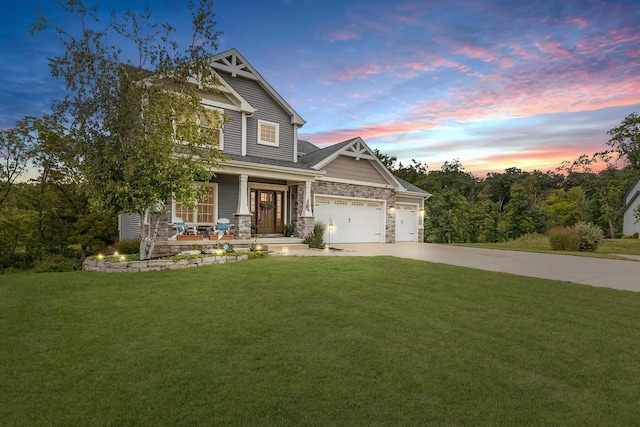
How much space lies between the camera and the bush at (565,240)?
15.8 meters

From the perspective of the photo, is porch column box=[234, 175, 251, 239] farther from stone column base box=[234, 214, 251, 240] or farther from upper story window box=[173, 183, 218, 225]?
upper story window box=[173, 183, 218, 225]

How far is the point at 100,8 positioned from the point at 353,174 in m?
12.0

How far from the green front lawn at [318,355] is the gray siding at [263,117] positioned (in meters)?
10.0

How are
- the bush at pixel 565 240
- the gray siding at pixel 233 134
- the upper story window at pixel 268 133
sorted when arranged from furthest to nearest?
1. the upper story window at pixel 268 133
2. the bush at pixel 565 240
3. the gray siding at pixel 233 134

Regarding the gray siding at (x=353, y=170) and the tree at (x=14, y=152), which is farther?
the gray siding at (x=353, y=170)

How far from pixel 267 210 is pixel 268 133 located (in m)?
3.70

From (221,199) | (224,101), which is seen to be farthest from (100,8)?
(221,199)

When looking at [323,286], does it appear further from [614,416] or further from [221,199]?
[221,199]

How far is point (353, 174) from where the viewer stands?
704 inches

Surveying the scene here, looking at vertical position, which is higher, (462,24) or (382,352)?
(462,24)

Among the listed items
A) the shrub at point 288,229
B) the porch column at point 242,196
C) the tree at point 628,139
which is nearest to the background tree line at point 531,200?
the tree at point 628,139

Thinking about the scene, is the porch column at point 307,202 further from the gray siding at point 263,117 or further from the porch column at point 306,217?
the gray siding at point 263,117

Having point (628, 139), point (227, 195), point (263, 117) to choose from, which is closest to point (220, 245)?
point (227, 195)

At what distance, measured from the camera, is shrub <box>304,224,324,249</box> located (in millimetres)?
14672
